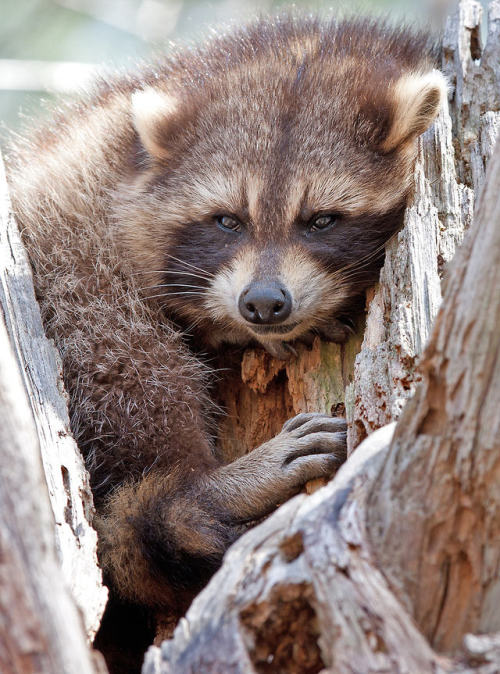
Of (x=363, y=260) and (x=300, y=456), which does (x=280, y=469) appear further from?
(x=363, y=260)

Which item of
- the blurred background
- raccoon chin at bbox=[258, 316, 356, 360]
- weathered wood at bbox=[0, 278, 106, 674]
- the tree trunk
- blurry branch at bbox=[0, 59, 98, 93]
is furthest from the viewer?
the blurred background

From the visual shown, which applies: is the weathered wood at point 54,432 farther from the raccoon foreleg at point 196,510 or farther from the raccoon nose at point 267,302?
the raccoon nose at point 267,302

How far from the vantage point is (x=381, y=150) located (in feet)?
13.9

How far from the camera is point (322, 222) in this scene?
417cm

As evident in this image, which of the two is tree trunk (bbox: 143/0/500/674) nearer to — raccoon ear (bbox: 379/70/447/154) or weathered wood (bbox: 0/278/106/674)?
weathered wood (bbox: 0/278/106/674)

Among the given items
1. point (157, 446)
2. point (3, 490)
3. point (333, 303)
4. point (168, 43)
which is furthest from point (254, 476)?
point (168, 43)

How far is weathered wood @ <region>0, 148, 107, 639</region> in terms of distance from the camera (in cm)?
303

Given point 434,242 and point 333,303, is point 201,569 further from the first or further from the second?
point 434,242

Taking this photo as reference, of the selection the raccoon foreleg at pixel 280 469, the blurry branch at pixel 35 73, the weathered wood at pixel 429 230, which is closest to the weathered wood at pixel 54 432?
the raccoon foreleg at pixel 280 469

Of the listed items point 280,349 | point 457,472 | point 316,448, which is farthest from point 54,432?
point 457,472

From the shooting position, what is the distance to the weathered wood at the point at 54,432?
3.03 m

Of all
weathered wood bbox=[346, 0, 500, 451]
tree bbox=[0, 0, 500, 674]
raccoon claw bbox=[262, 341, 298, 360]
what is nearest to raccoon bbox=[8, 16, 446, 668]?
raccoon claw bbox=[262, 341, 298, 360]

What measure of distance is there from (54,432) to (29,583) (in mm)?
1710

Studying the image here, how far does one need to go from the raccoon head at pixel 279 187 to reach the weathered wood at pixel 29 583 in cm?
216
